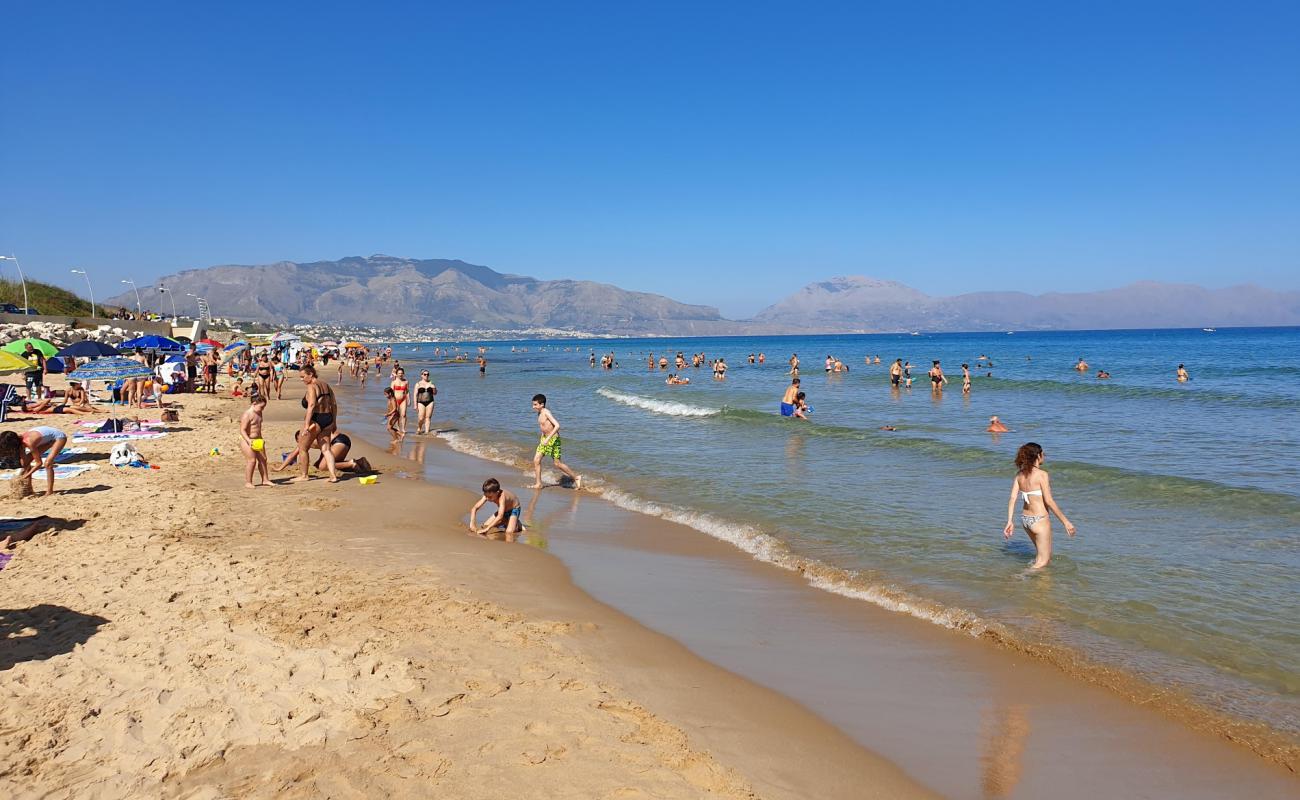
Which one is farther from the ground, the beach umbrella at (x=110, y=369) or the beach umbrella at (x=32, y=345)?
the beach umbrella at (x=32, y=345)

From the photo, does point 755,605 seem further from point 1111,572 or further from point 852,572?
point 1111,572

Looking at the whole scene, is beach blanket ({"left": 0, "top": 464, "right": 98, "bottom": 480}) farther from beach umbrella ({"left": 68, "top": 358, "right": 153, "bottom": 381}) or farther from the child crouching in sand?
beach umbrella ({"left": 68, "top": 358, "right": 153, "bottom": 381})

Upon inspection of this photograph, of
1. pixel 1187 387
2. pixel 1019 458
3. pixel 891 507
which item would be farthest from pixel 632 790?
pixel 1187 387

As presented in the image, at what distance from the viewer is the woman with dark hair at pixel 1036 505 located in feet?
25.7

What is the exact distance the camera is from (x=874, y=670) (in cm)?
552

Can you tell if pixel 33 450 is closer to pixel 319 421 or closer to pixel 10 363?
pixel 319 421

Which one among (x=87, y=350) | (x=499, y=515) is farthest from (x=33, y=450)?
(x=87, y=350)

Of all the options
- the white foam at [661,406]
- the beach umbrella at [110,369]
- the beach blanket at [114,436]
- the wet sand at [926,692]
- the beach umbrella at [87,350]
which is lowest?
the white foam at [661,406]

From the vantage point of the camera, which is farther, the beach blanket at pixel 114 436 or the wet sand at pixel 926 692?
the beach blanket at pixel 114 436

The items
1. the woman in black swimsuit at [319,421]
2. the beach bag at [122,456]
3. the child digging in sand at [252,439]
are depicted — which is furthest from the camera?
the beach bag at [122,456]

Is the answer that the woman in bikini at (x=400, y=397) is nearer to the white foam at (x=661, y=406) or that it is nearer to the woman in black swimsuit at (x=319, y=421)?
the woman in black swimsuit at (x=319, y=421)

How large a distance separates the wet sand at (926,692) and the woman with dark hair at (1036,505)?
2209 millimetres

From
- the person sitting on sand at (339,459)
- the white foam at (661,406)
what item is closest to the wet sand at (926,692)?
the person sitting on sand at (339,459)

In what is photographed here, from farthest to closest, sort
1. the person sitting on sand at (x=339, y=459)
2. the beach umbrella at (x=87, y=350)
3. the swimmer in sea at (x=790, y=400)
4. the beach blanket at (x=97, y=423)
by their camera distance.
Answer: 1. the beach umbrella at (x=87, y=350)
2. the swimmer in sea at (x=790, y=400)
3. the beach blanket at (x=97, y=423)
4. the person sitting on sand at (x=339, y=459)
